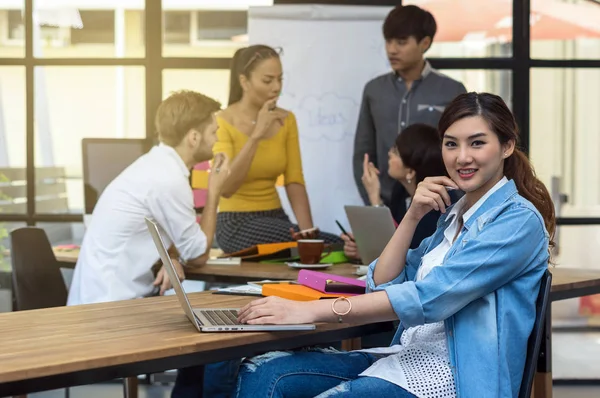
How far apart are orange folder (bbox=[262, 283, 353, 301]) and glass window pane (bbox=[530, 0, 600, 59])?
297cm

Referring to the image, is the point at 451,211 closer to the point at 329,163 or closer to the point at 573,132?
the point at 329,163

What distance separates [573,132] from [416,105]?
1035 millimetres

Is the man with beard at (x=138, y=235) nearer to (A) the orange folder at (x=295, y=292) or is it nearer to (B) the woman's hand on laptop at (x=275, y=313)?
(A) the orange folder at (x=295, y=292)

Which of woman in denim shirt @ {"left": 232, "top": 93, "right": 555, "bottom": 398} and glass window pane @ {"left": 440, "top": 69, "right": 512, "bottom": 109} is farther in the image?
glass window pane @ {"left": 440, "top": 69, "right": 512, "bottom": 109}

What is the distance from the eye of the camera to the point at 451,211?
2.20 m

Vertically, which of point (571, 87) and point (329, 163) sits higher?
point (571, 87)

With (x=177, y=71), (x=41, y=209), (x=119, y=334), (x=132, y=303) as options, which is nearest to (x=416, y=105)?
(x=177, y=71)

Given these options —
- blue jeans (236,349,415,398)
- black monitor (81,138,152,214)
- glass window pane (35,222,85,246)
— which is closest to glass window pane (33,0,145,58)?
black monitor (81,138,152,214)

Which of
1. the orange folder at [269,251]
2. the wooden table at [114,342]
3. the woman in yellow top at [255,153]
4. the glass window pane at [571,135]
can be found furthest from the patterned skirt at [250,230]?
the glass window pane at [571,135]

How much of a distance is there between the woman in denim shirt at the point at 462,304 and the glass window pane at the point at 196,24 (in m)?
2.79

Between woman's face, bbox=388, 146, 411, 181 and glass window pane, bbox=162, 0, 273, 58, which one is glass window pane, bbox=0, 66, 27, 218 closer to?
glass window pane, bbox=162, 0, 273, 58

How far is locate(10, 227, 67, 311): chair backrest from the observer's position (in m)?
3.12

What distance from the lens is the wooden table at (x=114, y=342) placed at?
155 centimetres

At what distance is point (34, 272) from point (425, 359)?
1.65 meters
